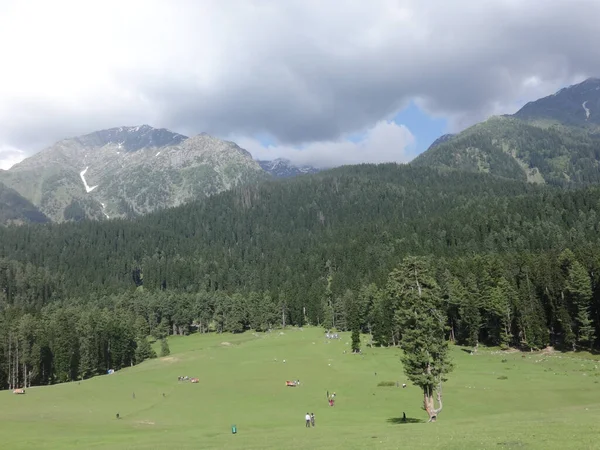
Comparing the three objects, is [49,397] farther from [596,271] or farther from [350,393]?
[596,271]

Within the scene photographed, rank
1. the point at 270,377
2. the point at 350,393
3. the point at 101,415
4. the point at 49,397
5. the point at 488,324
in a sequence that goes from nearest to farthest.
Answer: the point at 101,415 < the point at 350,393 < the point at 49,397 < the point at 270,377 < the point at 488,324

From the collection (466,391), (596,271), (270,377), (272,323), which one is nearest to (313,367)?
(270,377)

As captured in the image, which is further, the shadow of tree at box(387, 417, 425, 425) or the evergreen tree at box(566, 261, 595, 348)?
the evergreen tree at box(566, 261, 595, 348)

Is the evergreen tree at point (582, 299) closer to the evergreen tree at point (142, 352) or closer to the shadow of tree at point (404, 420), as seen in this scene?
the shadow of tree at point (404, 420)

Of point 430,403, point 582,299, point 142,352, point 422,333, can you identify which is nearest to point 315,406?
point 430,403

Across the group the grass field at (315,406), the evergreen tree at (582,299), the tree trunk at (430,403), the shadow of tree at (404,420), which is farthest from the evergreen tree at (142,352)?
the evergreen tree at (582,299)

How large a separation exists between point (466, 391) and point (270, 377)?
4135cm

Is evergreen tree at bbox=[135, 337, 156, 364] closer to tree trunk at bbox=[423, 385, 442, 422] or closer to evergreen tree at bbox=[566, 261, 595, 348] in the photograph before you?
tree trunk at bbox=[423, 385, 442, 422]

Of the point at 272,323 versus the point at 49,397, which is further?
the point at 272,323

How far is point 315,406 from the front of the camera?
67688 millimetres

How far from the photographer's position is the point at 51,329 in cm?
12412

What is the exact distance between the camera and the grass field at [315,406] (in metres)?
36.2

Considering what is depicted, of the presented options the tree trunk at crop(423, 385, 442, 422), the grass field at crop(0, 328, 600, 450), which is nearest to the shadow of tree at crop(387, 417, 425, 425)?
the grass field at crop(0, 328, 600, 450)

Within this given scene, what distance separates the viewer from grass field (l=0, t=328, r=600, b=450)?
3625 cm
